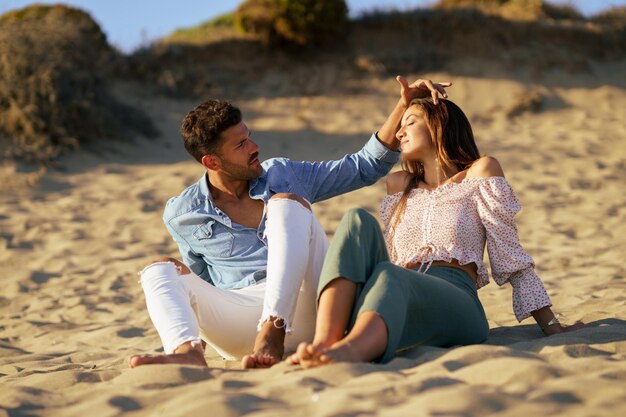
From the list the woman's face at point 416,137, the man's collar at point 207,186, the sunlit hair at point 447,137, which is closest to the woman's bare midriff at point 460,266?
the sunlit hair at point 447,137

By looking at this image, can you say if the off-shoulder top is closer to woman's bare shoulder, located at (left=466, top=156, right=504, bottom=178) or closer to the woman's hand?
woman's bare shoulder, located at (left=466, top=156, right=504, bottom=178)

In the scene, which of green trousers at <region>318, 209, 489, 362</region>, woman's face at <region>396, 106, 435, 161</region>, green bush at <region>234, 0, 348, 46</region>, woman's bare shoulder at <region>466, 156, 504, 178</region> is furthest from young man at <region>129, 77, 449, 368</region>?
green bush at <region>234, 0, 348, 46</region>

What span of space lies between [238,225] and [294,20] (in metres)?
10.5

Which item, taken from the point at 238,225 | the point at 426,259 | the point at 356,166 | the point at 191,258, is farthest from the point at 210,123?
the point at 426,259

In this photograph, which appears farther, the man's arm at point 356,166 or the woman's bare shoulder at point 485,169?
the man's arm at point 356,166

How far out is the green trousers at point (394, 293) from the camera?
9.14 ft

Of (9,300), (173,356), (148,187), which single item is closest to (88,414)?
(173,356)

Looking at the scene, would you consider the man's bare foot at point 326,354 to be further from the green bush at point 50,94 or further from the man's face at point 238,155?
the green bush at point 50,94

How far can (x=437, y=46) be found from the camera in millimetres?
13914

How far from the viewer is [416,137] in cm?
369

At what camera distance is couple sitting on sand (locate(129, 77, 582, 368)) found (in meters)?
2.88

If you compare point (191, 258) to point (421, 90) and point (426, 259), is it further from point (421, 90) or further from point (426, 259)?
point (421, 90)

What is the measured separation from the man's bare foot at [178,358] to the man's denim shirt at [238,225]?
1.95 ft

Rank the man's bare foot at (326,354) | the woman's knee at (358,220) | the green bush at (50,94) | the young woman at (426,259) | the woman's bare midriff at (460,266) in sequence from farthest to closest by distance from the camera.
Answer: the green bush at (50,94) → the woman's bare midriff at (460,266) → the woman's knee at (358,220) → the young woman at (426,259) → the man's bare foot at (326,354)
